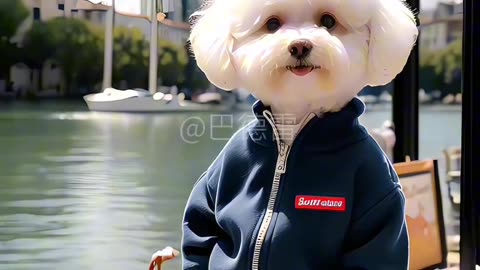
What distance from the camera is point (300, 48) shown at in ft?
3.28

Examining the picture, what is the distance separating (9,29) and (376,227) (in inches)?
42.6

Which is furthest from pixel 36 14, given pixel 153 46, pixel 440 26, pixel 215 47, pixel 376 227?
pixel 440 26

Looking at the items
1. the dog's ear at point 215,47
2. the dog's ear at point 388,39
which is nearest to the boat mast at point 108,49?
the dog's ear at point 215,47

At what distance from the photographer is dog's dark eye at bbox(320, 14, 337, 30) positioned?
1060mm

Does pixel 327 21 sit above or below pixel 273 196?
above

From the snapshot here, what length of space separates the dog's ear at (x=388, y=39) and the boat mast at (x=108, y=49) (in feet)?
2.85

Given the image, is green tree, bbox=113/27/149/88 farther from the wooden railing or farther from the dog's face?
the dog's face

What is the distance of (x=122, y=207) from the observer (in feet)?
5.87

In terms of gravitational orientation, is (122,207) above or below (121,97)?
below

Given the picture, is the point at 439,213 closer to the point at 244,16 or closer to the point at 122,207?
the point at 122,207

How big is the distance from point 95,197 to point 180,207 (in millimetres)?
224

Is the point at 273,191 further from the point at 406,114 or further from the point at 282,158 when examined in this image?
the point at 406,114

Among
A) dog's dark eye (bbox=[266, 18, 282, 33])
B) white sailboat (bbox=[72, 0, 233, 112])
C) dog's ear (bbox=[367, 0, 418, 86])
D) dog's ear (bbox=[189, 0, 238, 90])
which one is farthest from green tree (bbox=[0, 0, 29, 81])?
dog's ear (bbox=[367, 0, 418, 86])

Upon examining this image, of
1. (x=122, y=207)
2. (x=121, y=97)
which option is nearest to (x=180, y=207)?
(x=122, y=207)
